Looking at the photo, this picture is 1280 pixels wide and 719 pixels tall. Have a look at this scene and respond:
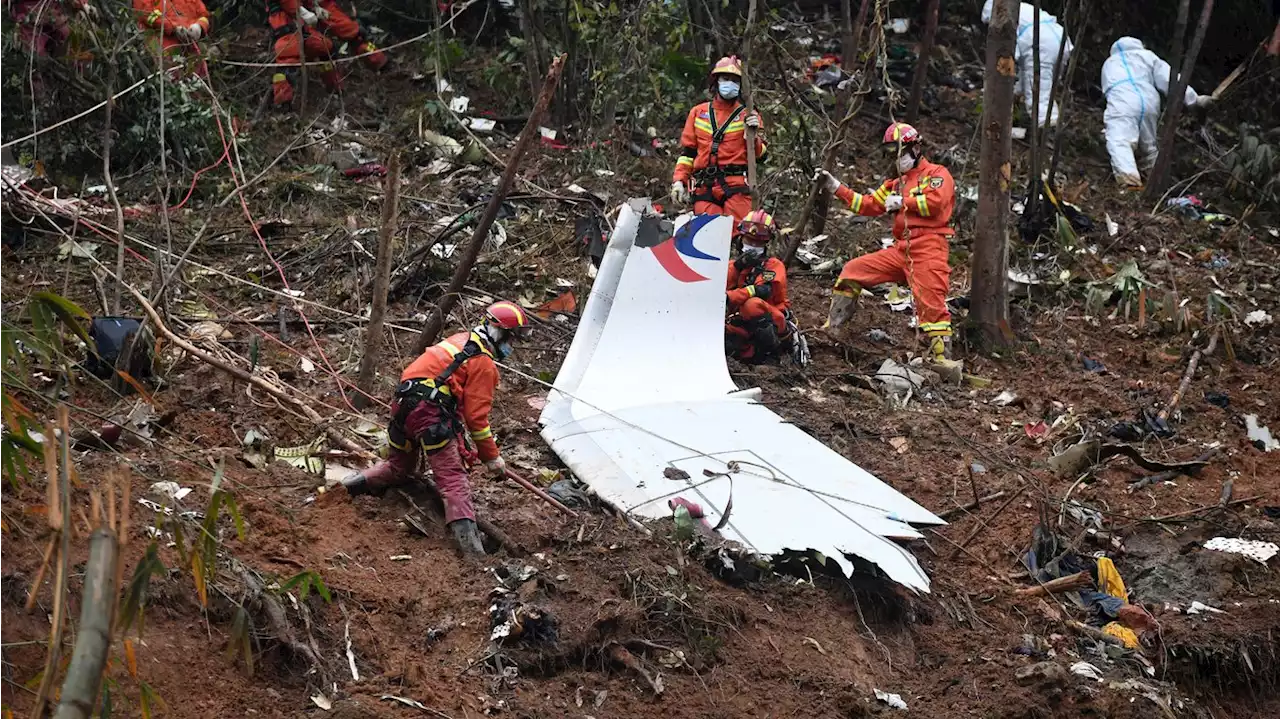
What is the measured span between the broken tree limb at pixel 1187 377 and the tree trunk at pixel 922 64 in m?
3.78

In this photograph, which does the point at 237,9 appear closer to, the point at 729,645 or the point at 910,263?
the point at 910,263

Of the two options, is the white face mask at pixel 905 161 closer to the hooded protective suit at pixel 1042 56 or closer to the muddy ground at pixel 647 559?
the muddy ground at pixel 647 559

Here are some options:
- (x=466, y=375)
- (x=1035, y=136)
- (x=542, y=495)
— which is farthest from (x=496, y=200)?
(x=1035, y=136)

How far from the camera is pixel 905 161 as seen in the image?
7.93 meters

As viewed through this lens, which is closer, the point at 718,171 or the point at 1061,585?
the point at 1061,585

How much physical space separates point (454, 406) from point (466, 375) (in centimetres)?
14

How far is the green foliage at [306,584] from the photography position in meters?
3.54

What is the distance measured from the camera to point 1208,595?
18.6 feet

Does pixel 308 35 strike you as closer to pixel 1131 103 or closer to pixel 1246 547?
pixel 1131 103

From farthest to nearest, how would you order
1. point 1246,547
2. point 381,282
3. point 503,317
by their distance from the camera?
1. point 381,282
2. point 1246,547
3. point 503,317

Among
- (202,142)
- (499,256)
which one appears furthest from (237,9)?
(499,256)

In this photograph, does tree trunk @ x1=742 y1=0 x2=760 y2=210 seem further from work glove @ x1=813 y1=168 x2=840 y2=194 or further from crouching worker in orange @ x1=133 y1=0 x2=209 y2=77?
crouching worker in orange @ x1=133 y1=0 x2=209 y2=77

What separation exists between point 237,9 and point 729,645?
28.4 ft

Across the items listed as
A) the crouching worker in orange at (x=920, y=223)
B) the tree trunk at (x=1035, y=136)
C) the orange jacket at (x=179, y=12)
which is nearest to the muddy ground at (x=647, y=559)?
the crouching worker in orange at (x=920, y=223)
